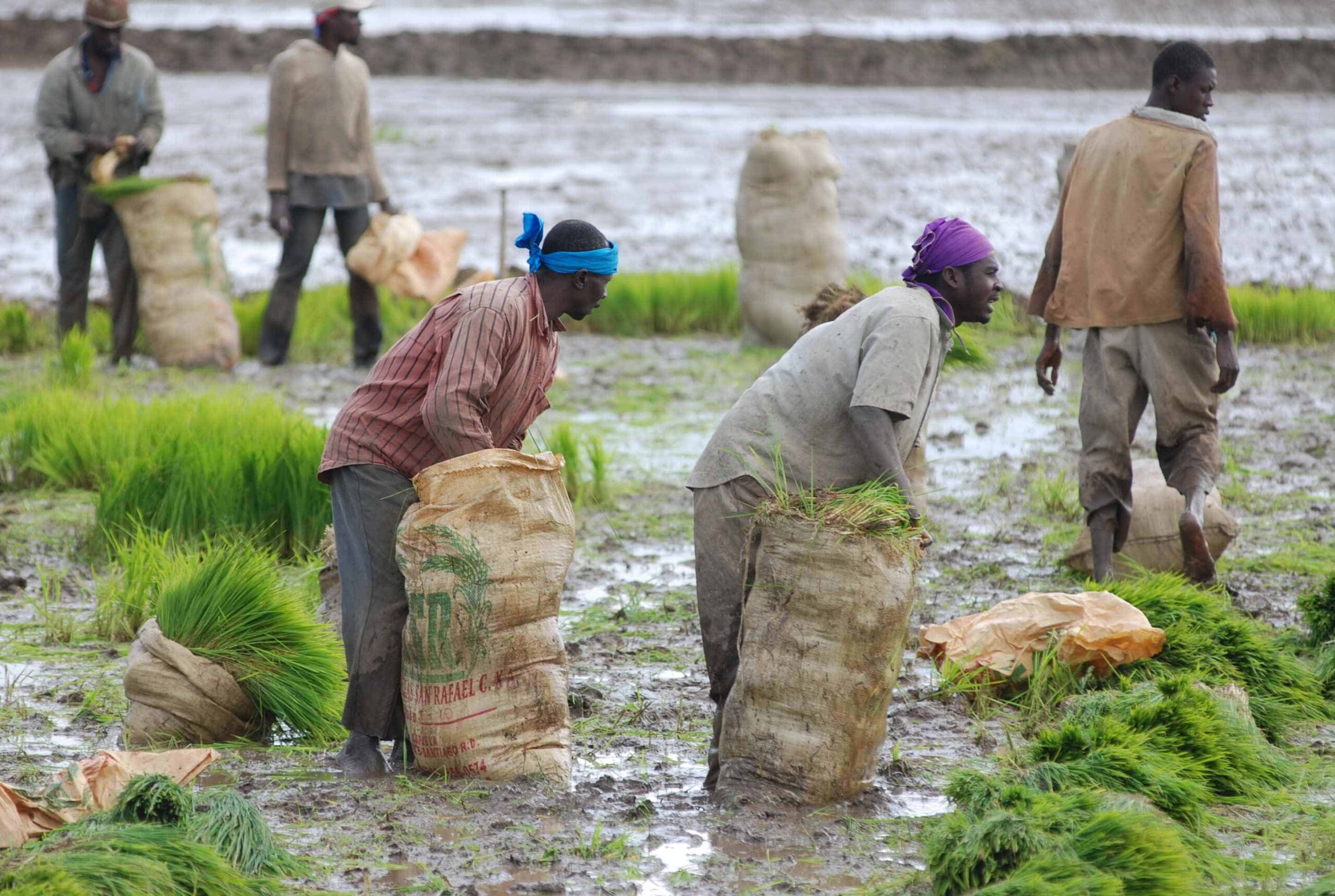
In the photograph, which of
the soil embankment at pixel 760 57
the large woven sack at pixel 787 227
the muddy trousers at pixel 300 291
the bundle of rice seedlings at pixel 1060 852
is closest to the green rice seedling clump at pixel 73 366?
the muddy trousers at pixel 300 291

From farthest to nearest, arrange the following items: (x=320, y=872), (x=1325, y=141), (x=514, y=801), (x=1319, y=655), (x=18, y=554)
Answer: (x=1325, y=141)
(x=18, y=554)
(x=1319, y=655)
(x=514, y=801)
(x=320, y=872)

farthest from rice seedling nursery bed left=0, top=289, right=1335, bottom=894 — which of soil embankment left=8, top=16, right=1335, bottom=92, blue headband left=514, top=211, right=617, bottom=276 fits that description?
soil embankment left=8, top=16, right=1335, bottom=92

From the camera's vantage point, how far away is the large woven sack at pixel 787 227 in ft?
32.6

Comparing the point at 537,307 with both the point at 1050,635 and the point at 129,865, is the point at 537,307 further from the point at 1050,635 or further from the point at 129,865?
the point at 1050,635

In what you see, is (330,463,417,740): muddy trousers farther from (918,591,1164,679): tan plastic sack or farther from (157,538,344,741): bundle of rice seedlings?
(918,591,1164,679): tan plastic sack

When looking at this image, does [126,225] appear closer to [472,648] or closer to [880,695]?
[472,648]

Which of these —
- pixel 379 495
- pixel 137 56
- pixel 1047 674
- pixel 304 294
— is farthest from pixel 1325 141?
pixel 379 495

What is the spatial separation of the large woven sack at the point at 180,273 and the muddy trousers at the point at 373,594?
5.50m

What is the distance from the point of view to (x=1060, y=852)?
3.16 m

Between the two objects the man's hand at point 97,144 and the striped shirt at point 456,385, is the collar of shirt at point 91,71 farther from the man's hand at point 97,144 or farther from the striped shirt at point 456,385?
the striped shirt at point 456,385

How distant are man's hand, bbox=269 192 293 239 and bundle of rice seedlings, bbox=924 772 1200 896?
670 cm

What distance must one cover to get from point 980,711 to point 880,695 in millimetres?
833

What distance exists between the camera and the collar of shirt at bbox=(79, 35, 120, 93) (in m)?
8.94

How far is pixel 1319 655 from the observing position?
487cm
